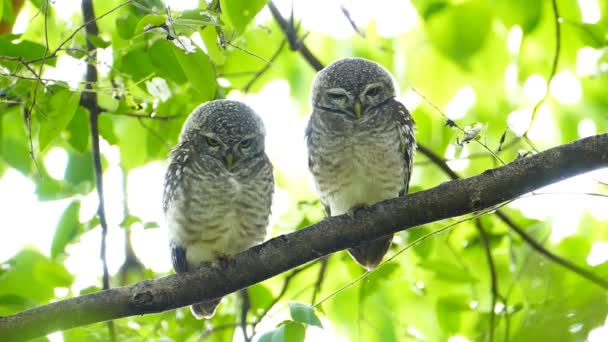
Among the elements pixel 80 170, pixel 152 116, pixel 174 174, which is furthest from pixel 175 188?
pixel 80 170

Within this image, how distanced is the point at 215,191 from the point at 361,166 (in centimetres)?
57

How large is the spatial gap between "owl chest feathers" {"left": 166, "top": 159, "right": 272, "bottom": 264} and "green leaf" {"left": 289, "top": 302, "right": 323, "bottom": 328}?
3.63ft

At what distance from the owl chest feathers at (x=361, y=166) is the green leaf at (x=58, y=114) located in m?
1.10

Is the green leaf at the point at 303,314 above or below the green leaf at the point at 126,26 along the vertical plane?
below

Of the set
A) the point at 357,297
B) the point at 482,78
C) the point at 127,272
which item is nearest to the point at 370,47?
the point at 482,78

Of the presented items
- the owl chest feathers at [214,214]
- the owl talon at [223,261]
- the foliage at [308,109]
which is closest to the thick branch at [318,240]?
the owl talon at [223,261]

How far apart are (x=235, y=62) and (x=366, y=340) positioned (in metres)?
1.24

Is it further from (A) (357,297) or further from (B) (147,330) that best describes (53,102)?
(A) (357,297)

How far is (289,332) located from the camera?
201 centimetres

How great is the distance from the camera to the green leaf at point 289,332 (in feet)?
6.48

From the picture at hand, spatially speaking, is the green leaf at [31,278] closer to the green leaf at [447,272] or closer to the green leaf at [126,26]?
the green leaf at [126,26]

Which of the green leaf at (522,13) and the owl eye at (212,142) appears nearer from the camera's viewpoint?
the green leaf at (522,13)

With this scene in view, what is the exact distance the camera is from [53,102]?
2.59 meters

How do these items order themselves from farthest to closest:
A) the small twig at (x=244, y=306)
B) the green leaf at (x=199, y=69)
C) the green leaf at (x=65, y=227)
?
the small twig at (x=244, y=306)
the green leaf at (x=65, y=227)
the green leaf at (x=199, y=69)
